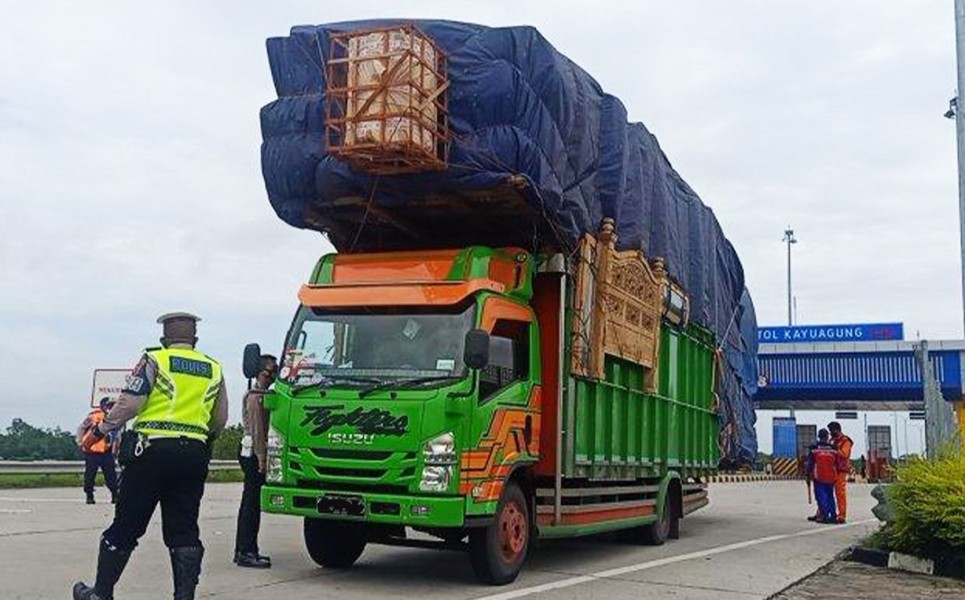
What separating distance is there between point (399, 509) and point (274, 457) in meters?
1.27

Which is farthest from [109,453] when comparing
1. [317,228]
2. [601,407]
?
[601,407]

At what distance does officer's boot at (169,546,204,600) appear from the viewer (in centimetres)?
617

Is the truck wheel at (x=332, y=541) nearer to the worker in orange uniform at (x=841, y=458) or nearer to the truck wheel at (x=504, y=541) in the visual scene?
the truck wheel at (x=504, y=541)

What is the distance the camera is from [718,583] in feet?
29.5

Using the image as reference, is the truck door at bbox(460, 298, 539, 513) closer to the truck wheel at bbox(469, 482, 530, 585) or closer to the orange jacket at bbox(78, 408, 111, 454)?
the truck wheel at bbox(469, 482, 530, 585)

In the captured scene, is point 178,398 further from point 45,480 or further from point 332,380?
point 45,480

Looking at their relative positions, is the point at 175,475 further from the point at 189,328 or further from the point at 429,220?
the point at 429,220

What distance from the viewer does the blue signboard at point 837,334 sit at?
41844mm

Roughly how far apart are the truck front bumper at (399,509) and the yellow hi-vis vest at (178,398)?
1.75m

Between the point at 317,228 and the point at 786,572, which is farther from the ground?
the point at 317,228

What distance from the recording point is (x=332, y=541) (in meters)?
9.00

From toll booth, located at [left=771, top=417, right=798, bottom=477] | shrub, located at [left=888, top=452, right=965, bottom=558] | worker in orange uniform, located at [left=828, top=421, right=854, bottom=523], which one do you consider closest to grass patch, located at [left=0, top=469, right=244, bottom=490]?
worker in orange uniform, located at [left=828, top=421, right=854, bottom=523]

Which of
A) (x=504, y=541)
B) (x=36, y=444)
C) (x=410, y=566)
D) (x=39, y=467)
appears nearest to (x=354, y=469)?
(x=504, y=541)

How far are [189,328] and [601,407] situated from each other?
15.8 feet
